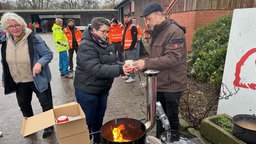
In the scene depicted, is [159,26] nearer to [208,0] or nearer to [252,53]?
[252,53]

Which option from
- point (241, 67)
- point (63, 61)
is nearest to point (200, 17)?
point (241, 67)

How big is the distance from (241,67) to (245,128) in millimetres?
992

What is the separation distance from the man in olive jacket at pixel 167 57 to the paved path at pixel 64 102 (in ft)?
3.94

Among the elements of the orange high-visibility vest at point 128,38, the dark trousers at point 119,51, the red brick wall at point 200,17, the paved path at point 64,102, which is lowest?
the paved path at point 64,102

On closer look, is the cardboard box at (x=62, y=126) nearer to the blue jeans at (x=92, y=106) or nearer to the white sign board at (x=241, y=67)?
the blue jeans at (x=92, y=106)

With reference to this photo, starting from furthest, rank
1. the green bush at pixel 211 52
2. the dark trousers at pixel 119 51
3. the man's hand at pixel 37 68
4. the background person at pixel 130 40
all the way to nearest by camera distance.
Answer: the dark trousers at pixel 119 51 → the background person at pixel 130 40 → the green bush at pixel 211 52 → the man's hand at pixel 37 68

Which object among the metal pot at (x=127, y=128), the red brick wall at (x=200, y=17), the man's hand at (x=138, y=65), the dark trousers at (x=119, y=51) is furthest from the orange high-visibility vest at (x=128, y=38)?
the metal pot at (x=127, y=128)

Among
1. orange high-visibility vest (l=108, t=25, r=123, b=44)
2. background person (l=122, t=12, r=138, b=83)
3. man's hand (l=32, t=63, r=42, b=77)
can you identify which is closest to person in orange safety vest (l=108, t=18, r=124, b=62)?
orange high-visibility vest (l=108, t=25, r=123, b=44)

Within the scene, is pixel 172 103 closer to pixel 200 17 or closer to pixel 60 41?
pixel 60 41

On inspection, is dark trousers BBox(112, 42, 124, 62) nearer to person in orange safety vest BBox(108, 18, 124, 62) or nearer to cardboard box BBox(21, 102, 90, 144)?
person in orange safety vest BBox(108, 18, 124, 62)

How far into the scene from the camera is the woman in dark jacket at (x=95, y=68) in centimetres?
234

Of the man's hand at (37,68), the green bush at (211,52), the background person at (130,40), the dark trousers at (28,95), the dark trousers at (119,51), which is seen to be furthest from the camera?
the dark trousers at (119,51)

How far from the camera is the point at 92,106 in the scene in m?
2.72

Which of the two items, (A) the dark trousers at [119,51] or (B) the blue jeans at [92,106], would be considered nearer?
(B) the blue jeans at [92,106]
